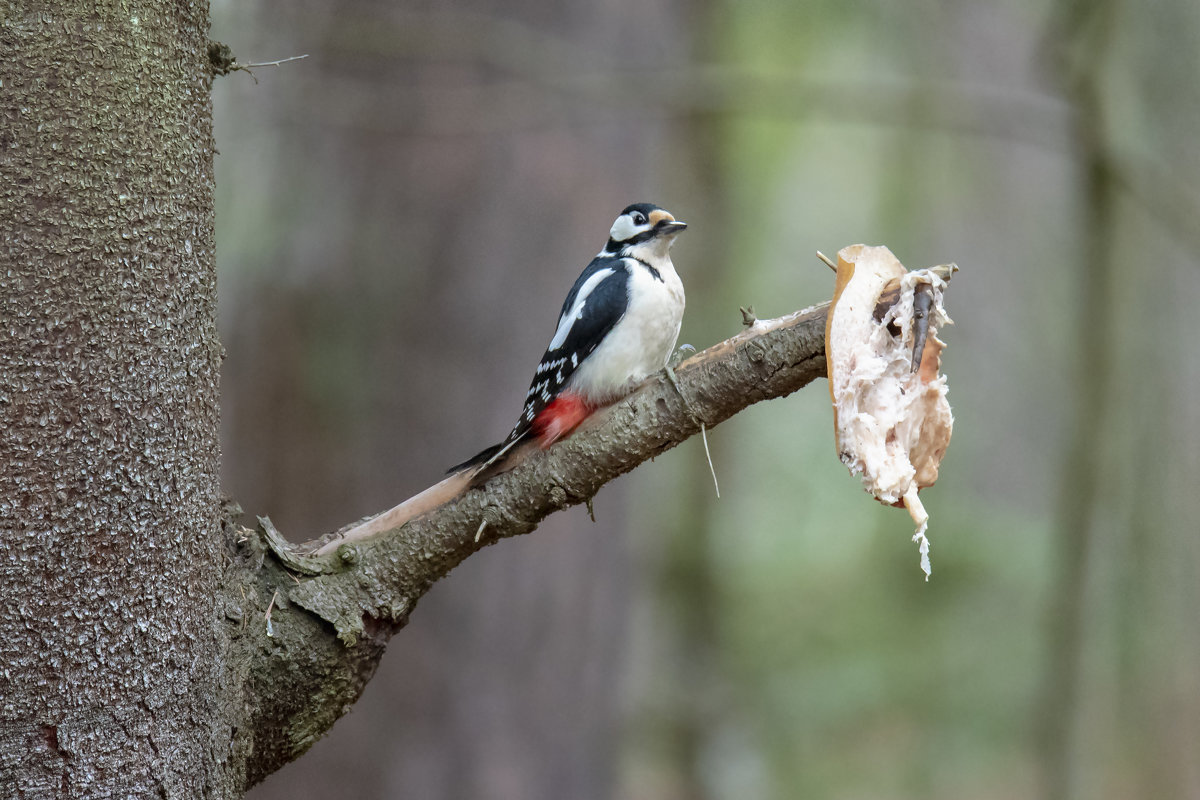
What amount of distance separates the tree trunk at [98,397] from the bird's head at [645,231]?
1.95 metres

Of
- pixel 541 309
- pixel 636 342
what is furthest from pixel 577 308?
pixel 541 309

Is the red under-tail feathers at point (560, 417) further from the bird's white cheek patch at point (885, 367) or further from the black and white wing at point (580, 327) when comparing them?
the bird's white cheek patch at point (885, 367)

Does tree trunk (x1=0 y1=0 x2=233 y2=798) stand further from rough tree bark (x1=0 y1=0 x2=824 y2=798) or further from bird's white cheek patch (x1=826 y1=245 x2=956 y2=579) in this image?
bird's white cheek patch (x1=826 y1=245 x2=956 y2=579)

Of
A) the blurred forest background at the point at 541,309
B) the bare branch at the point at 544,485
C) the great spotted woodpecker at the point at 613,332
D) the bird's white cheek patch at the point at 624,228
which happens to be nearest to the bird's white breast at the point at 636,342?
the great spotted woodpecker at the point at 613,332

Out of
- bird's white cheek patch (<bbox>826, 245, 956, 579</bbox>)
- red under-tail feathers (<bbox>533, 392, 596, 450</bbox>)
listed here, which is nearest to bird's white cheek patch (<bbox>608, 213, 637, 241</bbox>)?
red under-tail feathers (<bbox>533, 392, 596, 450</bbox>)

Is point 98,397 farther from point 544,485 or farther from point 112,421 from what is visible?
point 544,485

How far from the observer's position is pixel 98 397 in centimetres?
172

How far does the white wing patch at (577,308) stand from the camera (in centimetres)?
331

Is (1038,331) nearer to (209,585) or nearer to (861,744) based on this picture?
(861,744)

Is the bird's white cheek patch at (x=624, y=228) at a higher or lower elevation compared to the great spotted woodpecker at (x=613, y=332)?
higher

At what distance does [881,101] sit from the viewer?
19.3ft

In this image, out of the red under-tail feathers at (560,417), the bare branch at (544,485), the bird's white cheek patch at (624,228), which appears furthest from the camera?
the bird's white cheek patch at (624,228)

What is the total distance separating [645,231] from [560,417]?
1087 mm

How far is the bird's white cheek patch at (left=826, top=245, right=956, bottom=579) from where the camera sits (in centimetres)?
200
